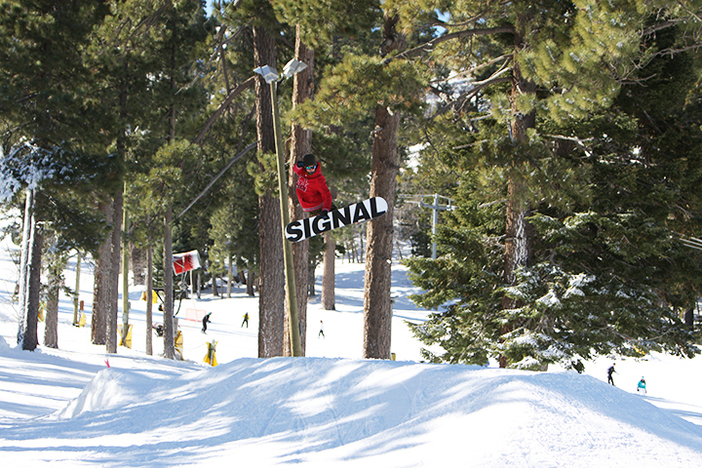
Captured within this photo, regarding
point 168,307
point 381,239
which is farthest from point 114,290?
point 381,239

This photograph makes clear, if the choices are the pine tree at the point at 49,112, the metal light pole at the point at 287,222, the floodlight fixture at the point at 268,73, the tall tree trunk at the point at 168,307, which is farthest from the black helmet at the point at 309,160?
the tall tree trunk at the point at 168,307

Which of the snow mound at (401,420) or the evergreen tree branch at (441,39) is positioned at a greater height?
the evergreen tree branch at (441,39)

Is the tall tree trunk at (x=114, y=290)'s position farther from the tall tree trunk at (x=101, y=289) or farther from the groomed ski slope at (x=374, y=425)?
the groomed ski slope at (x=374, y=425)

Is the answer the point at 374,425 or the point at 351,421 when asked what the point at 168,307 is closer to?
the point at 351,421

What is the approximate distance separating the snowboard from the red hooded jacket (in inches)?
6.9

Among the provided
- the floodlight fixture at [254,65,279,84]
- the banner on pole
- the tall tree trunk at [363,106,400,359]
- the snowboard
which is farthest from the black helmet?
the banner on pole

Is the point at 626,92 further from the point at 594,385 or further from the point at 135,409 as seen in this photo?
the point at 135,409

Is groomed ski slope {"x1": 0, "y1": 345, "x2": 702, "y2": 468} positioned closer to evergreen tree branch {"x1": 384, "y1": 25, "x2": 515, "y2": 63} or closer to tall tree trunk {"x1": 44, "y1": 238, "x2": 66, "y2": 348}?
evergreen tree branch {"x1": 384, "y1": 25, "x2": 515, "y2": 63}

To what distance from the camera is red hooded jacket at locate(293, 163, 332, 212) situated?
7.11 m

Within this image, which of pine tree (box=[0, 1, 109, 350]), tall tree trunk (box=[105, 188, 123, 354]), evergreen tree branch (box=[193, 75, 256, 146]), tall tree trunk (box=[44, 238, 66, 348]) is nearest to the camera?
evergreen tree branch (box=[193, 75, 256, 146])

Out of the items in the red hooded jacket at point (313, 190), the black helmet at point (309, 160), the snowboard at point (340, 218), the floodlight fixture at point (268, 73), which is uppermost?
the floodlight fixture at point (268, 73)

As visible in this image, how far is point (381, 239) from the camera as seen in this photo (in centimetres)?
988

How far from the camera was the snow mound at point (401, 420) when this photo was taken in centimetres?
391

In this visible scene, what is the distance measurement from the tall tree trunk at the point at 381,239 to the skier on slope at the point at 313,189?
2673mm
